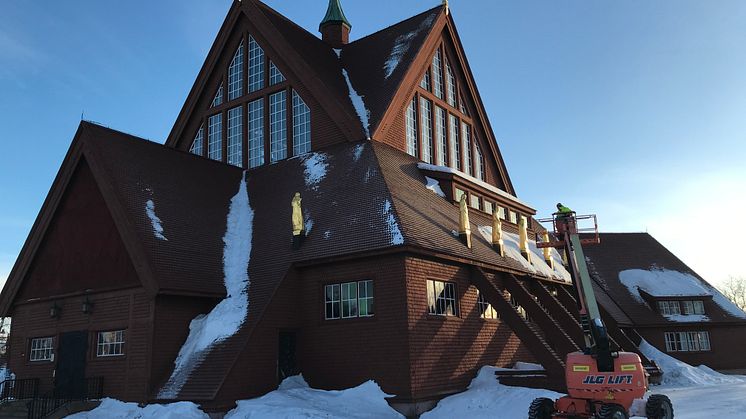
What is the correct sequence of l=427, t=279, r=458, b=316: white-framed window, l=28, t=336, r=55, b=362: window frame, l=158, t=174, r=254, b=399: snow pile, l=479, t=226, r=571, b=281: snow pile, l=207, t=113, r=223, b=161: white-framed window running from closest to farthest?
1. l=158, t=174, r=254, b=399: snow pile
2. l=427, t=279, r=458, b=316: white-framed window
3. l=28, t=336, r=55, b=362: window frame
4. l=479, t=226, r=571, b=281: snow pile
5. l=207, t=113, r=223, b=161: white-framed window

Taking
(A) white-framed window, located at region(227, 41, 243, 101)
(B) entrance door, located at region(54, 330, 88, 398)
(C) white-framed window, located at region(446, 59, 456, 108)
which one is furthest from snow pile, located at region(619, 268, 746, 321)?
(B) entrance door, located at region(54, 330, 88, 398)

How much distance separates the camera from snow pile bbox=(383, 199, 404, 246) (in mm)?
18094

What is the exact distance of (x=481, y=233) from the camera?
2456cm

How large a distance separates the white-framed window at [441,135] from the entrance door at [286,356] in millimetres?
11475

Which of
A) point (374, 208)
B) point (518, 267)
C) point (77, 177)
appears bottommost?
point (518, 267)

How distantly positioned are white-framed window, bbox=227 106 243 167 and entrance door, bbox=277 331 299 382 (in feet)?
34.7

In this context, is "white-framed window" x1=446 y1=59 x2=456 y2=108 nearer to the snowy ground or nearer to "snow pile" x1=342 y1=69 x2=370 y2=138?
"snow pile" x1=342 y1=69 x2=370 y2=138

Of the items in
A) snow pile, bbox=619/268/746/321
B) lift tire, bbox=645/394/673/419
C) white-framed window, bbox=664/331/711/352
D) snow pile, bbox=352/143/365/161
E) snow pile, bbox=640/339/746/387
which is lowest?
snow pile, bbox=640/339/746/387

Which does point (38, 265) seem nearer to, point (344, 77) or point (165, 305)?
point (165, 305)

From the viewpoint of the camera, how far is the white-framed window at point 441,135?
27969 mm

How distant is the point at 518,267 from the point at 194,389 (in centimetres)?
1314

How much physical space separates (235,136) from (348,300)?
1241 cm

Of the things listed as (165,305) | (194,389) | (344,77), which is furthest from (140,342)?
(344,77)

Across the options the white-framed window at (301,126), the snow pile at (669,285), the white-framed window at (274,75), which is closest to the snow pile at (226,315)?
the white-framed window at (301,126)
